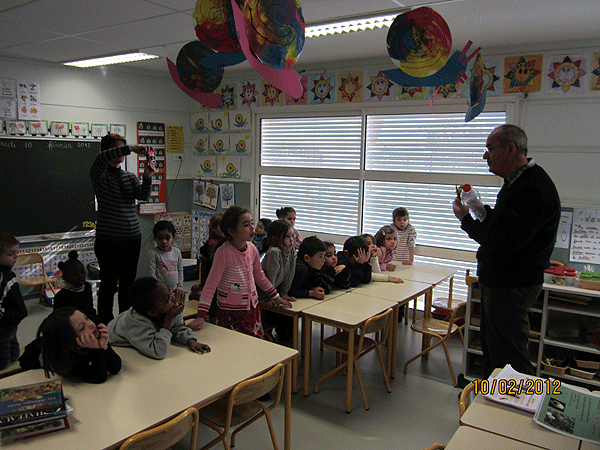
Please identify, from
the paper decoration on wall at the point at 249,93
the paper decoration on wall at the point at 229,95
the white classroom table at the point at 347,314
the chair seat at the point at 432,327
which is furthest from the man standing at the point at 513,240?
the paper decoration on wall at the point at 229,95

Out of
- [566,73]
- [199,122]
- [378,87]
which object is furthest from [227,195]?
[566,73]

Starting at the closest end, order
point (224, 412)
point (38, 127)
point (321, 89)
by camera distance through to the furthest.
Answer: point (224, 412), point (38, 127), point (321, 89)

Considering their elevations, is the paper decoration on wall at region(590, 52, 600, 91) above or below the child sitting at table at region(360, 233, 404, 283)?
above

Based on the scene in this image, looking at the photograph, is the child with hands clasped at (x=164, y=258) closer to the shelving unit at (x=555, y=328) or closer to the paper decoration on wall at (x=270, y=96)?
the shelving unit at (x=555, y=328)

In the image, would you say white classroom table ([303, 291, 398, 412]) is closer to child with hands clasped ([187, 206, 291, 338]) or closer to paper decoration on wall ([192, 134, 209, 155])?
child with hands clasped ([187, 206, 291, 338])

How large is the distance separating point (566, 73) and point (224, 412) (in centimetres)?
370

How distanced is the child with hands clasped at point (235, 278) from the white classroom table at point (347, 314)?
402 millimetres

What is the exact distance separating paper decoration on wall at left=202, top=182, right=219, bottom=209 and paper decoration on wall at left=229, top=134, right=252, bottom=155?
0.55m

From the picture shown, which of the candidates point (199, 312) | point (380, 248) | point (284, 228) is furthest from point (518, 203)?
point (380, 248)

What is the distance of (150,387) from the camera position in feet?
6.05

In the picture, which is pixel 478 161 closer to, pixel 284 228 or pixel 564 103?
pixel 564 103

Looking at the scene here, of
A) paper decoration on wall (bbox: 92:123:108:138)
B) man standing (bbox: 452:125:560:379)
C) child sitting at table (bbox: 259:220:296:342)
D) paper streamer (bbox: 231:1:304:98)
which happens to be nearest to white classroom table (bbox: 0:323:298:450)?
child sitting at table (bbox: 259:220:296:342)

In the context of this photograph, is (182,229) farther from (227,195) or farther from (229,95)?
(229,95)

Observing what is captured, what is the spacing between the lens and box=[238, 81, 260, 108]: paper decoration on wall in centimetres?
575
